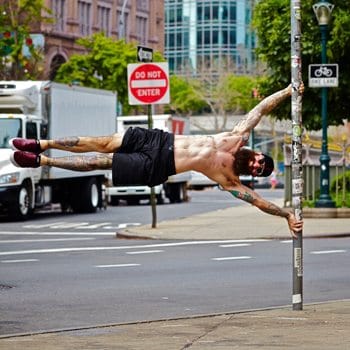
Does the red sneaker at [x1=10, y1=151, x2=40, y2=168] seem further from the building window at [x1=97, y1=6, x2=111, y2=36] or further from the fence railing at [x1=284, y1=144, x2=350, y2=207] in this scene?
the building window at [x1=97, y1=6, x2=111, y2=36]

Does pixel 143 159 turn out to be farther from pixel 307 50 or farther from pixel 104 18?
pixel 104 18

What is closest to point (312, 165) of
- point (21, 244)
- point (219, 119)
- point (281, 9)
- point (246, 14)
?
point (281, 9)

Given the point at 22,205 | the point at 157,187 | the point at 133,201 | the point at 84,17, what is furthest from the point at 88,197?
the point at 84,17

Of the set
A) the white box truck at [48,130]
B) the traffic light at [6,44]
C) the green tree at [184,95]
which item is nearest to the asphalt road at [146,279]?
the white box truck at [48,130]

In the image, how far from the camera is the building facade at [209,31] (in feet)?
435

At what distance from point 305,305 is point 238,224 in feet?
53.1

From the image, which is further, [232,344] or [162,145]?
[162,145]

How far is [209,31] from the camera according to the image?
442 feet

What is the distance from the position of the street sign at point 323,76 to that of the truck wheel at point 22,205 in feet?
25.8

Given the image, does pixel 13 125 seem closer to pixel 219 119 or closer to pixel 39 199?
pixel 39 199

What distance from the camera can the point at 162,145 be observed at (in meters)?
13.0

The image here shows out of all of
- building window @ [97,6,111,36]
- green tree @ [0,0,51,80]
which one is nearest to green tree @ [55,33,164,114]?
green tree @ [0,0,51,80]

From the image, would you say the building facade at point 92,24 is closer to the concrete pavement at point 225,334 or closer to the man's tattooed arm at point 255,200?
the man's tattooed arm at point 255,200

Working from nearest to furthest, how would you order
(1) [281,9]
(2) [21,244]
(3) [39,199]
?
(2) [21,244] → (3) [39,199] → (1) [281,9]
